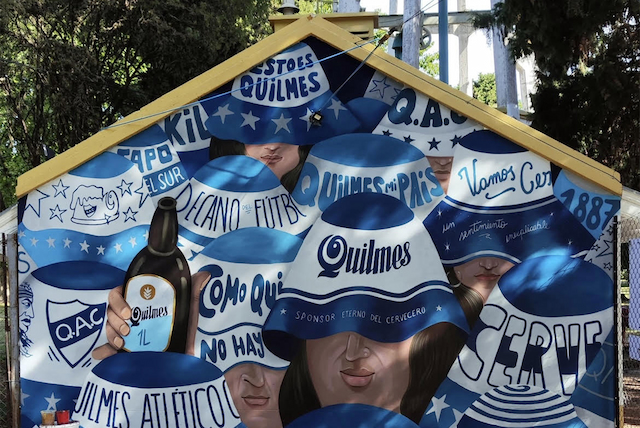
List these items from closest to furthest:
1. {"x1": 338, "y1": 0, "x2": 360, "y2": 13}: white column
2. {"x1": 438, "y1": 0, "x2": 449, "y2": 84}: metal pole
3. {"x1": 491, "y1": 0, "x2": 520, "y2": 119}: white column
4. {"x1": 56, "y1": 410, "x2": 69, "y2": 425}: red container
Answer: {"x1": 56, "y1": 410, "x2": 69, "y2": 425}: red container → {"x1": 338, "y1": 0, "x2": 360, "y2": 13}: white column → {"x1": 438, "y1": 0, "x2": 449, "y2": 84}: metal pole → {"x1": 491, "y1": 0, "x2": 520, "y2": 119}: white column

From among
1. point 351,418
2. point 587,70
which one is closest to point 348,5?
point 587,70

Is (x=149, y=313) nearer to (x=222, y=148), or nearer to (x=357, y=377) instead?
(x=222, y=148)

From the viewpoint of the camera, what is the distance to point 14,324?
726 cm

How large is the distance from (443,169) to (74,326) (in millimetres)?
4157

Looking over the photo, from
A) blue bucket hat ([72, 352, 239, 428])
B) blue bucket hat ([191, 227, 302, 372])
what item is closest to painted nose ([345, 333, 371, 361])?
blue bucket hat ([191, 227, 302, 372])

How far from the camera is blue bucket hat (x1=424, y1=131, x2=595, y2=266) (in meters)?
7.33

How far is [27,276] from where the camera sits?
7.23 metres

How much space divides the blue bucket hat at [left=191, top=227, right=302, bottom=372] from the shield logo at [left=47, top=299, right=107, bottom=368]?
1055 mm

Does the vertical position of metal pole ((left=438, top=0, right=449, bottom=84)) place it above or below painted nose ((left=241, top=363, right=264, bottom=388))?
above

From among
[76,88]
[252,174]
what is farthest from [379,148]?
[76,88]

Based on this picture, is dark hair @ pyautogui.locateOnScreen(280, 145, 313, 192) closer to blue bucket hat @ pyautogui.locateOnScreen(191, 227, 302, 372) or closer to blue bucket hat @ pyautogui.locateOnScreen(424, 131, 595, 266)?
blue bucket hat @ pyautogui.locateOnScreen(191, 227, 302, 372)

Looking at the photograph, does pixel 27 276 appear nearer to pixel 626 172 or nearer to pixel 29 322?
pixel 29 322

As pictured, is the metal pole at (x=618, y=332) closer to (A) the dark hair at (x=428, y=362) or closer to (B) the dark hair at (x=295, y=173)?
(A) the dark hair at (x=428, y=362)

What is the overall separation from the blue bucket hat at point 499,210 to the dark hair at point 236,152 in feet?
4.81
